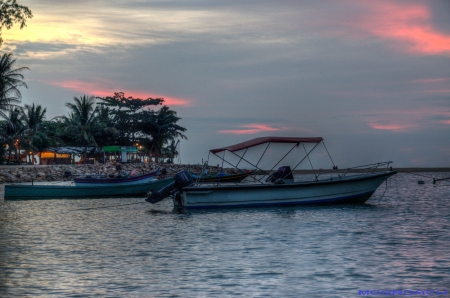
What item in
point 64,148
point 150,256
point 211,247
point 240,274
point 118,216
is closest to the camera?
point 240,274

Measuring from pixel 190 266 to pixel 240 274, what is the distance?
1514mm

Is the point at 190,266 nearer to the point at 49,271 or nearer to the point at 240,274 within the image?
the point at 240,274

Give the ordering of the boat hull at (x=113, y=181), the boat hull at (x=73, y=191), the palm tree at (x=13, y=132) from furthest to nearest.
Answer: the palm tree at (x=13, y=132) < the boat hull at (x=113, y=181) < the boat hull at (x=73, y=191)

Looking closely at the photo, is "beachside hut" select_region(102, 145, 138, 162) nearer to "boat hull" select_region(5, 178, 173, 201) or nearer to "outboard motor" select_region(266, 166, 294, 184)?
"boat hull" select_region(5, 178, 173, 201)

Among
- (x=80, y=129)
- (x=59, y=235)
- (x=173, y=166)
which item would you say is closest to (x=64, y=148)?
(x=80, y=129)

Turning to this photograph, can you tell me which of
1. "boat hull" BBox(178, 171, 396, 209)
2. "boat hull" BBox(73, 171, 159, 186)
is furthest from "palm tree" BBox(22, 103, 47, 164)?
"boat hull" BBox(178, 171, 396, 209)

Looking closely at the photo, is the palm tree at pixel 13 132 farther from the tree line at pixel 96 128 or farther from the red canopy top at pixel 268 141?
the red canopy top at pixel 268 141

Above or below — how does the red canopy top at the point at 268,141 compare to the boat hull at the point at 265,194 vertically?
above

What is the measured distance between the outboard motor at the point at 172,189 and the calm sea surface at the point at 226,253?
34.1 inches

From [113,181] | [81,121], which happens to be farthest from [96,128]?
[113,181]

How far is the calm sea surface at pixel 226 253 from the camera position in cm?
1132

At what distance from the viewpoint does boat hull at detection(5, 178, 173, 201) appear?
36.5 metres

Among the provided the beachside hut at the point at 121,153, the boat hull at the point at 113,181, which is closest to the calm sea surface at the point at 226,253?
the boat hull at the point at 113,181

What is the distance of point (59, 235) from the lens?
19.6 metres
